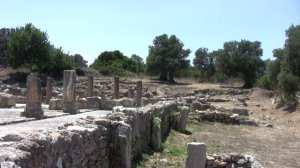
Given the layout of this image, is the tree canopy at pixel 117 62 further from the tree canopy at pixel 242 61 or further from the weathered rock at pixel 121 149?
the weathered rock at pixel 121 149

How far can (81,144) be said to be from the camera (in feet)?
25.3

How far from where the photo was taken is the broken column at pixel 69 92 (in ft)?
73.8

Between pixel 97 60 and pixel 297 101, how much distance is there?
6441cm

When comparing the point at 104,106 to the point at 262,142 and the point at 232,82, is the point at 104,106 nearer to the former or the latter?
the point at 262,142

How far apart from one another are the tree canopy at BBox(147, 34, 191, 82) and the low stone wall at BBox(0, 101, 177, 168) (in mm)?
49211

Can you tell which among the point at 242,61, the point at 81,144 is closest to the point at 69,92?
the point at 81,144

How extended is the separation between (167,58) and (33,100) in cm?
4456

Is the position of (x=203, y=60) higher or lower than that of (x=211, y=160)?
higher

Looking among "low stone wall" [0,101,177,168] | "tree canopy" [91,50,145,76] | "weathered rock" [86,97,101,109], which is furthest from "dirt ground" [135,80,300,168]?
"tree canopy" [91,50,145,76]

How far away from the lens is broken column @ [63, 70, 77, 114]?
2250 cm

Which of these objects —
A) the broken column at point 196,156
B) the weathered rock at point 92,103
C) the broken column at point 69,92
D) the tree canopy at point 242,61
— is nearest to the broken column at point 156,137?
the broken column at point 196,156

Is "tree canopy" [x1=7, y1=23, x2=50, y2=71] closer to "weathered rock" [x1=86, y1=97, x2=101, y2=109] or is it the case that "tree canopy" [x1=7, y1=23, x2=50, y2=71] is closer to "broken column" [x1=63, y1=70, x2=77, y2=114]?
"weathered rock" [x1=86, y1=97, x2=101, y2=109]

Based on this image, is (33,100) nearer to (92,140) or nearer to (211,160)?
(211,160)

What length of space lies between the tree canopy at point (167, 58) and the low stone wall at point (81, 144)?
161 feet
